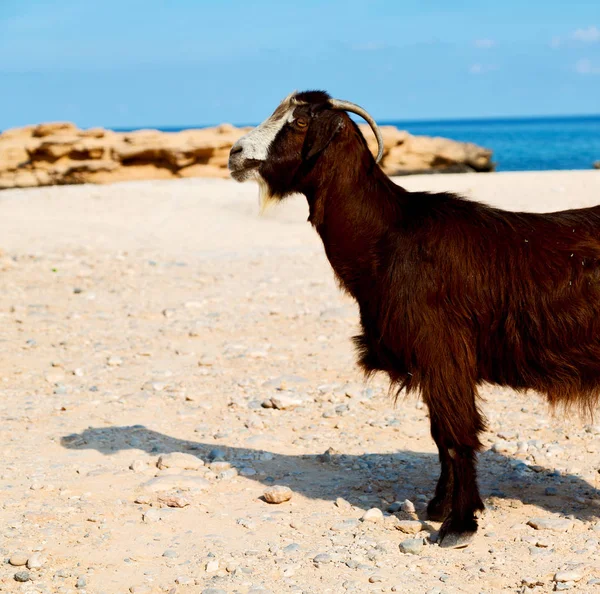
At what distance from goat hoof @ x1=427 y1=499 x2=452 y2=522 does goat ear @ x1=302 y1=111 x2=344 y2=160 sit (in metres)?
2.22

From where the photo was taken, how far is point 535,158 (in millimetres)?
69438

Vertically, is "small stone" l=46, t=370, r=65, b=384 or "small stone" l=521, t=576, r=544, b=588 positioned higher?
"small stone" l=521, t=576, r=544, b=588

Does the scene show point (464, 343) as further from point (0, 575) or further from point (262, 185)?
point (0, 575)

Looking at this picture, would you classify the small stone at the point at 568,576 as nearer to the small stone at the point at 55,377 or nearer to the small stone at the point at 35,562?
the small stone at the point at 35,562

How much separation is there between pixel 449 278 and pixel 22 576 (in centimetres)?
271

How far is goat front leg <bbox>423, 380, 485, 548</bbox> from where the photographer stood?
16.1 ft

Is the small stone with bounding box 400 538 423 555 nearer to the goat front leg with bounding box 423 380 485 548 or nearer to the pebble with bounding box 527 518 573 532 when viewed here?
the goat front leg with bounding box 423 380 485 548

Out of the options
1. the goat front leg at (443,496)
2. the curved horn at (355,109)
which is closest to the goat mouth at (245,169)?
the curved horn at (355,109)

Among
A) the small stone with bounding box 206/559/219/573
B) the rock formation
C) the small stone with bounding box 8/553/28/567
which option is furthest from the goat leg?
the rock formation

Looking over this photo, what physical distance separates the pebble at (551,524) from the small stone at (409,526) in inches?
26.0

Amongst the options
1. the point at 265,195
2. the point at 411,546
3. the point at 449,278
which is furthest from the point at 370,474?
the point at 265,195

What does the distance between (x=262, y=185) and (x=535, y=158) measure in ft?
222

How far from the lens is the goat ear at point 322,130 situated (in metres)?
5.00

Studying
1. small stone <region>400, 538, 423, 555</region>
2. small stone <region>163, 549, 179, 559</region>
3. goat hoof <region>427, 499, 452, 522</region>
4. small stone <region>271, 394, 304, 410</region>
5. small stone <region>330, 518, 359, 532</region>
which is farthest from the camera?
small stone <region>271, 394, 304, 410</region>
